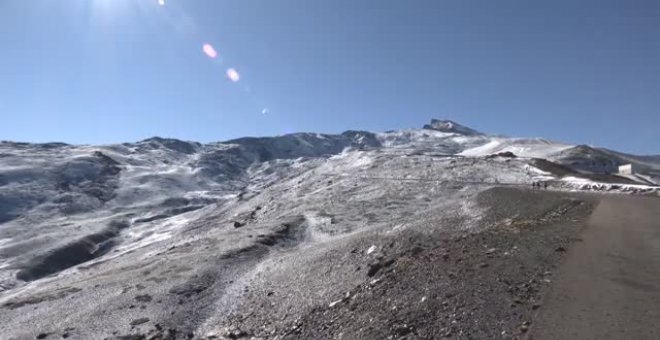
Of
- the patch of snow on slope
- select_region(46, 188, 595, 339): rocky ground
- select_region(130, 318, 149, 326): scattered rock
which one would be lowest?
select_region(130, 318, 149, 326): scattered rock

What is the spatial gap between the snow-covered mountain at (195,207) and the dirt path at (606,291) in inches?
386

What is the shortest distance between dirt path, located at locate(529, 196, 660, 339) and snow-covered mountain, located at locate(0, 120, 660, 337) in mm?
9801

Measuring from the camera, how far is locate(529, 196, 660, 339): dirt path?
9.62 m

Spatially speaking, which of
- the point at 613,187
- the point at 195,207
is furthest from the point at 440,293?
the point at 195,207

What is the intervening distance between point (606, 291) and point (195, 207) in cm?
11296

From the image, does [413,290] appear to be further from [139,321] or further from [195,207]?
[195,207]

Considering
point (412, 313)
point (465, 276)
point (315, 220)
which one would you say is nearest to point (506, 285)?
point (465, 276)

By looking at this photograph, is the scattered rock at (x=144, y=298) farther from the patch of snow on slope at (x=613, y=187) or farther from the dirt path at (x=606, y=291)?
the patch of snow on slope at (x=613, y=187)

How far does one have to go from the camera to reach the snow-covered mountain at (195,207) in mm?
31734

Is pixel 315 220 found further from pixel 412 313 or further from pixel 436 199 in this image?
pixel 412 313

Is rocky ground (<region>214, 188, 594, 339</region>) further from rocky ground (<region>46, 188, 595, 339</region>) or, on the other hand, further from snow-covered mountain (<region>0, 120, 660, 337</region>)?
snow-covered mountain (<region>0, 120, 660, 337</region>)

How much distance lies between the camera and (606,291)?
38.3 ft

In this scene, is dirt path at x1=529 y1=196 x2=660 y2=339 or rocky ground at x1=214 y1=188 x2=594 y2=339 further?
rocky ground at x1=214 y1=188 x2=594 y2=339

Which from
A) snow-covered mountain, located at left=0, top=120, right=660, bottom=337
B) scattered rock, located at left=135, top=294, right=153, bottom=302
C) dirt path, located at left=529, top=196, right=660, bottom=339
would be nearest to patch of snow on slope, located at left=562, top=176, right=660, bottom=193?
snow-covered mountain, located at left=0, top=120, right=660, bottom=337
